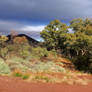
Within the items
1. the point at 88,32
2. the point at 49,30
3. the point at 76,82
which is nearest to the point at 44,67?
the point at 76,82

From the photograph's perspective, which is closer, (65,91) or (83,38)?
(65,91)

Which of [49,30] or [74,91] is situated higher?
[49,30]

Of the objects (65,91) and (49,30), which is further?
(49,30)

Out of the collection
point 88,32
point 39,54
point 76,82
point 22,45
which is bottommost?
point 76,82

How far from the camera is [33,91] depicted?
21.3 feet

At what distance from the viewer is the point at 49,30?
30828 millimetres

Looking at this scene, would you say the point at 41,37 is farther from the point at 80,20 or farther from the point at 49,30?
the point at 80,20

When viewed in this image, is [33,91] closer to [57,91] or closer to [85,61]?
[57,91]

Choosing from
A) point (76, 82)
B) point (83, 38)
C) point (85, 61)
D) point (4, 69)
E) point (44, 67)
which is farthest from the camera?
→ point (85, 61)

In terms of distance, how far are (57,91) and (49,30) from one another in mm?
24621

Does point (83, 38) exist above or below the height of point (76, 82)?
above

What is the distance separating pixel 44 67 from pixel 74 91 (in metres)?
7.51

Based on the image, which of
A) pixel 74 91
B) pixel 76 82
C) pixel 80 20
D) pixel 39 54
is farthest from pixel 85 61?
Result: pixel 74 91

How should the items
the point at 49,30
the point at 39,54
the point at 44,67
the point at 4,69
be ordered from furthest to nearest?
the point at 49,30 < the point at 39,54 < the point at 44,67 < the point at 4,69
